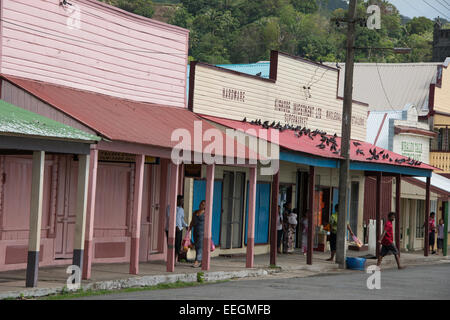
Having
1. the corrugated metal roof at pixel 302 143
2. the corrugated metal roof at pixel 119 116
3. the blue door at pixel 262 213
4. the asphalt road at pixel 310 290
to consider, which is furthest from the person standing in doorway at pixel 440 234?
the corrugated metal roof at pixel 119 116

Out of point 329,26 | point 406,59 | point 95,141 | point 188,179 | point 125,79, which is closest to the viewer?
point 95,141

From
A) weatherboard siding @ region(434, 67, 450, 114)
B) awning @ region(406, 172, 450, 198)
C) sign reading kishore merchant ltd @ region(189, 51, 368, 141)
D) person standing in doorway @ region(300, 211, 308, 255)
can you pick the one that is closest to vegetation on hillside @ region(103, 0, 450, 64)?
weatherboard siding @ region(434, 67, 450, 114)

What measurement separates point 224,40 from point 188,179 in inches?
3026

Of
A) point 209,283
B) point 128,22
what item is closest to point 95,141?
point 209,283

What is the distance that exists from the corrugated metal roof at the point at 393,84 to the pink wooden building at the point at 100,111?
25012mm

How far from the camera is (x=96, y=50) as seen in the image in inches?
731

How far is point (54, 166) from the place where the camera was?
694 inches

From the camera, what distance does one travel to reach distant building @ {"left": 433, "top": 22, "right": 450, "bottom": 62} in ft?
229

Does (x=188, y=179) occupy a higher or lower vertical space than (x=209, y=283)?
higher

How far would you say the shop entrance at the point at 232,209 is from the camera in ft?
76.2

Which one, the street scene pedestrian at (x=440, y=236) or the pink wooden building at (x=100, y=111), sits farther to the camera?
the street scene pedestrian at (x=440, y=236)

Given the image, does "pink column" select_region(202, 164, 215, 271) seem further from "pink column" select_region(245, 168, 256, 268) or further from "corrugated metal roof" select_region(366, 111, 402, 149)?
"corrugated metal roof" select_region(366, 111, 402, 149)

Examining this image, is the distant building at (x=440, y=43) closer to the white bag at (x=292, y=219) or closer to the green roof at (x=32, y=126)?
the white bag at (x=292, y=219)

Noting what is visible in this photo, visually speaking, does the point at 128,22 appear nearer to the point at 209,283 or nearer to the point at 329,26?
the point at 209,283
